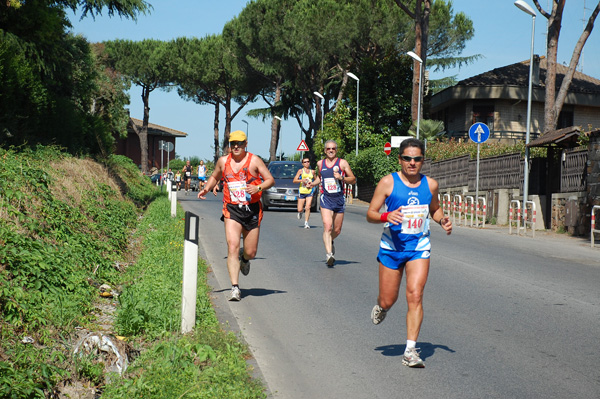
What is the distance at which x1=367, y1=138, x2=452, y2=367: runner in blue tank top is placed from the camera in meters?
6.07

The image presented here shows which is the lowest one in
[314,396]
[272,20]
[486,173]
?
[314,396]

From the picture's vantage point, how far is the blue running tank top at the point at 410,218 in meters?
6.12

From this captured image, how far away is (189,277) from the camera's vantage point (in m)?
6.66

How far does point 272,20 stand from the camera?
172ft

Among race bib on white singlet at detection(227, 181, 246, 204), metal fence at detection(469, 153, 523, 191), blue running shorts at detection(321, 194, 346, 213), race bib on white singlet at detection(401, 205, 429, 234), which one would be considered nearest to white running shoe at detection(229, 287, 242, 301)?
race bib on white singlet at detection(227, 181, 246, 204)

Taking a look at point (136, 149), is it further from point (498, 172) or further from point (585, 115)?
point (498, 172)

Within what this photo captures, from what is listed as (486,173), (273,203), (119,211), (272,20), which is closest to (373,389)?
(119,211)

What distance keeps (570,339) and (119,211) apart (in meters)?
11.0

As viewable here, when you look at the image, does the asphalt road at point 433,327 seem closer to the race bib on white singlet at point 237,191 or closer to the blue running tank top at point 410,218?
the blue running tank top at point 410,218

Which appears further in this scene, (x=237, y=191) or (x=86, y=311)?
(x=237, y=191)

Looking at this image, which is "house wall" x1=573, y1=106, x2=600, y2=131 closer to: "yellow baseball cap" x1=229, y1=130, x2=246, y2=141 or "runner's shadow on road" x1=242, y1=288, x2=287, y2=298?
"runner's shadow on road" x1=242, y1=288, x2=287, y2=298

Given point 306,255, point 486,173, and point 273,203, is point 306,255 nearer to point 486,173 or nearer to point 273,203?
point 273,203

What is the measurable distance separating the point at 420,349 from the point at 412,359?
59 cm

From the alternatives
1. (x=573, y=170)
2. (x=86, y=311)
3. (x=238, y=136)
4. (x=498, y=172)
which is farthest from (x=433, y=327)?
(x=498, y=172)
